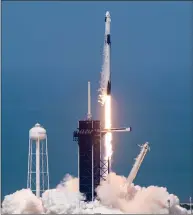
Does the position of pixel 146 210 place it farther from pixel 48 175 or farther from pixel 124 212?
pixel 48 175

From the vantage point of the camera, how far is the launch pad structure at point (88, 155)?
144ft

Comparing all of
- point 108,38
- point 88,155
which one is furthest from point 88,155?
point 108,38

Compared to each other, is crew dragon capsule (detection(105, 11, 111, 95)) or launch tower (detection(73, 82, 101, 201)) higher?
crew dragon capsule (detection(105, 11, 111, 95))

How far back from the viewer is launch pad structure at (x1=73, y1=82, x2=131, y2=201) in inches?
1722

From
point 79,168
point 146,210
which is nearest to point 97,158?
point 79,168

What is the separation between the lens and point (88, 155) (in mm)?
43844

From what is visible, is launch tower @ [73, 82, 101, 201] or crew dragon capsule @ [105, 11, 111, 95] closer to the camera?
launch tower @ [73, 82, 101, 201]

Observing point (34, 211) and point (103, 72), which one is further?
point (103, 72)

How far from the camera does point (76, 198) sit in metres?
42.9

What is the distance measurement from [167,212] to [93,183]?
397 centimetres

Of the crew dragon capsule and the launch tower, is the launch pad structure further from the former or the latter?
the crew dragon capsule

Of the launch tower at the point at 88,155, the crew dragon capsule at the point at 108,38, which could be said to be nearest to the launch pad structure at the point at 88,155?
the launch tower at the point at 88,155

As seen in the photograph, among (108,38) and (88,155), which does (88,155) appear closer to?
(88,155)

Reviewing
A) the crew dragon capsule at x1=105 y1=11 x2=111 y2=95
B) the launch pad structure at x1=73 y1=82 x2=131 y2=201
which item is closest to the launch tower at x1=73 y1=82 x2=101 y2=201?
the launch pad structure at x1=73 y1=82 x2=131 y2=201
